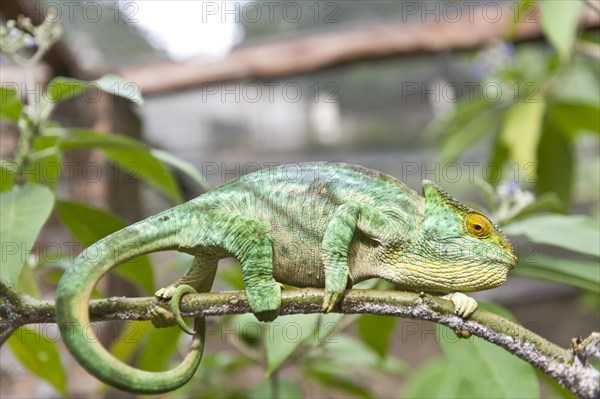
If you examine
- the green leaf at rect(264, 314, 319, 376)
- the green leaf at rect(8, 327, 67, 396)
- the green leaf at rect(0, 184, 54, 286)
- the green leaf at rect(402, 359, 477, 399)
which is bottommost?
the green leaf at rect(402, 359, 477, 399)

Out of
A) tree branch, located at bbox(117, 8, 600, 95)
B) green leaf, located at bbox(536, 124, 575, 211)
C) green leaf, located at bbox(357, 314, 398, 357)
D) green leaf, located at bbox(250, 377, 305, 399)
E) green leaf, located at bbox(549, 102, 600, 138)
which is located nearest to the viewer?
green leaf, located at bbox(357, 314, 398, 357)

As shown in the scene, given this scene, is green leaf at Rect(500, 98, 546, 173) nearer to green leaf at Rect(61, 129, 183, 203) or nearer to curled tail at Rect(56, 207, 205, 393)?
green leaf at Rect(61, 129, 183, 203)

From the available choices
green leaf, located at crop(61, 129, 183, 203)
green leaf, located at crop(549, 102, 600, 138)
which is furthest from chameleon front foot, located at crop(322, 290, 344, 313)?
green leaf, located at crop(549, 102, 600, 138)

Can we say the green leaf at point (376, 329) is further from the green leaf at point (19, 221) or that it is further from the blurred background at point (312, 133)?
the green leaf at point (19, 221)

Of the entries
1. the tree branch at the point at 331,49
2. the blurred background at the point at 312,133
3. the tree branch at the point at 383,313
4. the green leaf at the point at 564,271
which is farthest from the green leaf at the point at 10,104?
the tree branch at the point at 331,49

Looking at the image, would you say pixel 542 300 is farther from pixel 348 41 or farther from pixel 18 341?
pixel 18 341

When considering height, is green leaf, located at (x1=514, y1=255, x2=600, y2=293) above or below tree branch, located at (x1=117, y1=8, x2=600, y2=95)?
below

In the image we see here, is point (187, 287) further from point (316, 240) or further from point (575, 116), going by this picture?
point (575, 116)
